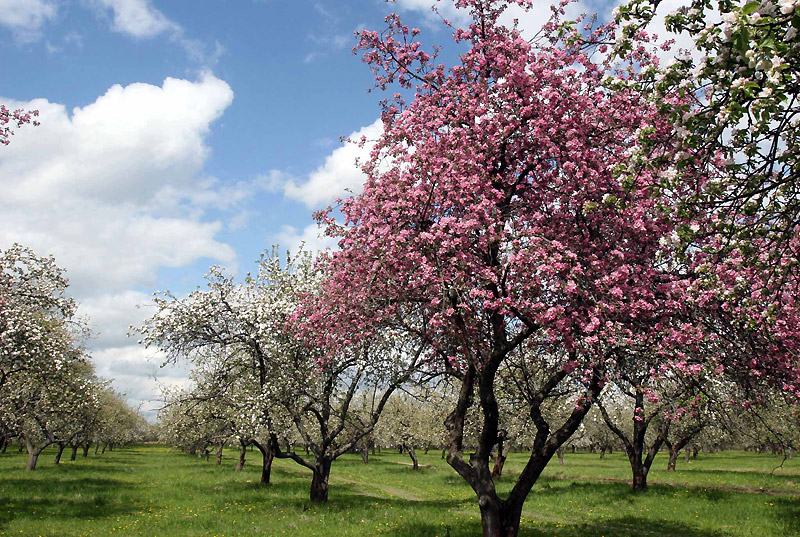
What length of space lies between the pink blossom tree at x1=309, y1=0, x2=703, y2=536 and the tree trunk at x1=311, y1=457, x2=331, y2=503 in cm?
1353

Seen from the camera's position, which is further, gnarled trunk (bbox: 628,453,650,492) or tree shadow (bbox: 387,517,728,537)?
gnarled trunk (bbox: 628,453,650,492)

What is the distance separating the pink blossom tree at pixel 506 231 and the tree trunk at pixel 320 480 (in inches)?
533

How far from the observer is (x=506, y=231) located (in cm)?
1279

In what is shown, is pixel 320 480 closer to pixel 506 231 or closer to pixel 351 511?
pixel 351 511

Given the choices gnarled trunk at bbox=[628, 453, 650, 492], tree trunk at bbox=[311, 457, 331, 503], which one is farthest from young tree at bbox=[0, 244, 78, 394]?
gnarled trunk at bbox=[628, 453, 650, 492]

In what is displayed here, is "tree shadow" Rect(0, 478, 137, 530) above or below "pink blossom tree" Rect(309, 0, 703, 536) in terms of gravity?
below

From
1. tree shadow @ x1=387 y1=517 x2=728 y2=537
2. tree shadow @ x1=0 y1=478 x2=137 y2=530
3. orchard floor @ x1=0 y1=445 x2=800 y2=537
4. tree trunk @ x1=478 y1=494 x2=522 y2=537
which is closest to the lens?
tree trunk @ x1=478 y1=494 x2=522 y2=537

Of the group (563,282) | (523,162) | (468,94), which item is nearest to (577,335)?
(563,282)

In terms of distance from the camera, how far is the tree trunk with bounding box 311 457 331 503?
26.4 m

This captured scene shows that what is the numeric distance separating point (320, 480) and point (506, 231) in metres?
19.1

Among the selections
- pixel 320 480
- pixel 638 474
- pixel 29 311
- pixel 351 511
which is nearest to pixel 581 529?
pixel 351 511

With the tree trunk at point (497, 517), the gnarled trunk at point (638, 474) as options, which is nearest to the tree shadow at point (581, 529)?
the tree trunk at point (497, 517)

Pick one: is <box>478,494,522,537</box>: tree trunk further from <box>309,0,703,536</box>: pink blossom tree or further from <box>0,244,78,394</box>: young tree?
<box>0,244,78,394</box>: young tree

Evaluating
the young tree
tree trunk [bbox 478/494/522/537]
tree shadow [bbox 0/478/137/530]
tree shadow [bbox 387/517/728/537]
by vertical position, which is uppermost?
the young tree
